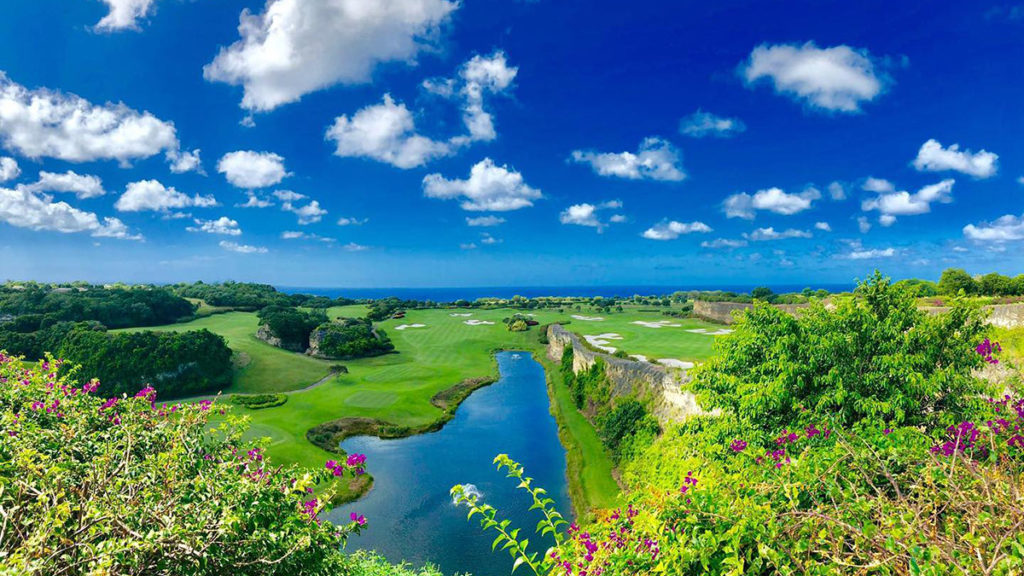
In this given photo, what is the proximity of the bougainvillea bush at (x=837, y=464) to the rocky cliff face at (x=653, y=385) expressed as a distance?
200 inches

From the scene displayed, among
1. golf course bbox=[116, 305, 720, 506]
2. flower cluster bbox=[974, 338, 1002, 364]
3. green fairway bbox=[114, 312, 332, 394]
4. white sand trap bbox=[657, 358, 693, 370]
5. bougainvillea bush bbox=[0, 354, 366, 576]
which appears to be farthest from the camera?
green fairway bbox=[114, 312, 332, 394]

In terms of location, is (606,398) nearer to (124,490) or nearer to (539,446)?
(539,446)

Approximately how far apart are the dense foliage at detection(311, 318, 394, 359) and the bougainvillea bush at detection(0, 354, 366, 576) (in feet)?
176

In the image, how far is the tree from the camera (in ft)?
123

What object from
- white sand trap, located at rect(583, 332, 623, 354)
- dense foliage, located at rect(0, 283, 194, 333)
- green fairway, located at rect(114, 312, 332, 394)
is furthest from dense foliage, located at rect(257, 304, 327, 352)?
white sand trap, located at rect(583, 332, 623, 354)

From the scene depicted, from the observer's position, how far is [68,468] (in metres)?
6.18

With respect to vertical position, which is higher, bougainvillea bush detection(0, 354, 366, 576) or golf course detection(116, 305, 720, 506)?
bougainvillea bush detection(0, 354, 366, 576)

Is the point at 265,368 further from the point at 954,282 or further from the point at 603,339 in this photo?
the point at 954,282

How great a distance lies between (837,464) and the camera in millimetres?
6406

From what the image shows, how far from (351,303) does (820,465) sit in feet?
400

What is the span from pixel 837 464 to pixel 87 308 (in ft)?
276

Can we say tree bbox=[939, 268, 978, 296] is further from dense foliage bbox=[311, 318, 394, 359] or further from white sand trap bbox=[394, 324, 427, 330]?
white sand trap bbox=[394, 324, 427, 330]

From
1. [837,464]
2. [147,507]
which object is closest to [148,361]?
[147,507]

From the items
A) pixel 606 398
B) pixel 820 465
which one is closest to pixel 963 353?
pixel 820 465
